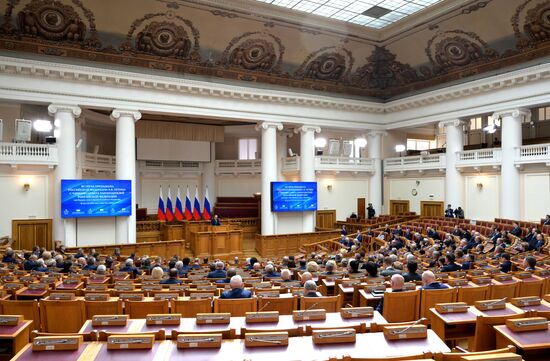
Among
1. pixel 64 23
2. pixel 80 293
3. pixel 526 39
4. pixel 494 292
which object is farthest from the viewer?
pixel 526 39

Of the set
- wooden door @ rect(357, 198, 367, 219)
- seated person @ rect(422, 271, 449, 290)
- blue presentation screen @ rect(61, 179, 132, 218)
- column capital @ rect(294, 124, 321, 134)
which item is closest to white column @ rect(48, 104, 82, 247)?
blue presentation screen @ rect(61, 179, 132, 218)

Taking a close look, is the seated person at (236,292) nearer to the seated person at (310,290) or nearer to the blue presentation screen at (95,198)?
the seated person at (310,290)

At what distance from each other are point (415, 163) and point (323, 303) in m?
17.8

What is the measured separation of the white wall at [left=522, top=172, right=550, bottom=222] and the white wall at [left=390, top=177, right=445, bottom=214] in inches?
164

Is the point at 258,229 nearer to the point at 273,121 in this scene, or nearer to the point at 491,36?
the point at 273,121

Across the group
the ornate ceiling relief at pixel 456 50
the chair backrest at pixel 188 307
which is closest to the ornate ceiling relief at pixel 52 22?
the chair backrest at pixel 188 307

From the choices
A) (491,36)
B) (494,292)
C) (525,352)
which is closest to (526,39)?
(491,36)

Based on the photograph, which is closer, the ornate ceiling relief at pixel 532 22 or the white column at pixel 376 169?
the ornate ceiling relief at pixel 532 22

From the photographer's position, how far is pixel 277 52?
61.8ft

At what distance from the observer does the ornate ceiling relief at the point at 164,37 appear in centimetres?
1587

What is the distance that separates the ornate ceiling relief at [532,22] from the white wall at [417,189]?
24.1 feet

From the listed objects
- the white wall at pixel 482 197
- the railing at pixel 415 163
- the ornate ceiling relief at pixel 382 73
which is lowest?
the white wall at pixel 482 197

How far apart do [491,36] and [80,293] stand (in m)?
17.9

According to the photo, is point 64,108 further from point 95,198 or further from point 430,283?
point 430,283
